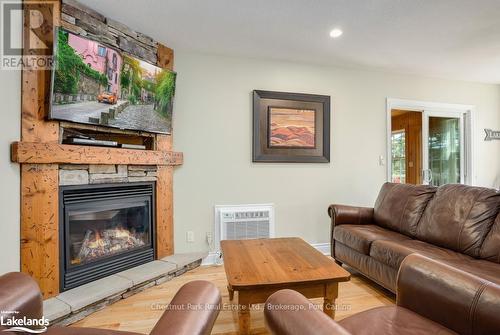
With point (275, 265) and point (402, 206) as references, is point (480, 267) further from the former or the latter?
point (275, 265)

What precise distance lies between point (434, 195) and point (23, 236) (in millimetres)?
3400

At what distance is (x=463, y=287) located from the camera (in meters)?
1.10

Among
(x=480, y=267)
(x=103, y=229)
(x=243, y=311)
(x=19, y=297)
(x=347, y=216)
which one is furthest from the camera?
(x=347, y=216)

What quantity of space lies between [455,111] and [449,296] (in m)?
3.90

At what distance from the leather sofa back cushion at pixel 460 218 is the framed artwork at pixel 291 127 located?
53.1 inches

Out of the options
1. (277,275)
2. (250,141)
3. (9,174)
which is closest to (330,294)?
(277,275)

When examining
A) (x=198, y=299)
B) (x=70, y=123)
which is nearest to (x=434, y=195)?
(x=198, y=299)

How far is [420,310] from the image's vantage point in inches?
48.1

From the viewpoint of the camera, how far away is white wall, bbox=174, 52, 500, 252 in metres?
3.02

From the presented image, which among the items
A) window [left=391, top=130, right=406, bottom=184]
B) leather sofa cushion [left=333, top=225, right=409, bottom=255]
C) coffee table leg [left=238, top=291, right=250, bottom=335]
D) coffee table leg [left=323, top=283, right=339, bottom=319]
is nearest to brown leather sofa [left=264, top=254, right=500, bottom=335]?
coffee table leg [left=323, top=283, right=339, bottom=319]

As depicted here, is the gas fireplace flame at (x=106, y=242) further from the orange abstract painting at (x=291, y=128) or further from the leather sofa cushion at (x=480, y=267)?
the leather sofa cushion at (x=480, y=267)

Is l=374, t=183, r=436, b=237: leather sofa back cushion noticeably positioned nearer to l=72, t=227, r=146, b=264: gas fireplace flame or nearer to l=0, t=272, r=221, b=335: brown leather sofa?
l=0, t=272, r=221, b=335: brown leather sofa

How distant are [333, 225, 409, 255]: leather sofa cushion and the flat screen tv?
2.12 meters

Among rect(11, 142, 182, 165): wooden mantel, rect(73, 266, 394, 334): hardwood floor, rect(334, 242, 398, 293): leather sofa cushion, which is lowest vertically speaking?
rect(73, 266, 394, 334): hardwood floor
